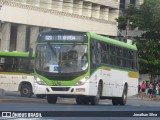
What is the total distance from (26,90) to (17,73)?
3.85 feet

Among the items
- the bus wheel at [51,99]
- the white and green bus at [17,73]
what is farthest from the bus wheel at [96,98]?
the white and green bus at [17,73]

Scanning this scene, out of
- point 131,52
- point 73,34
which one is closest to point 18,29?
point 131,52

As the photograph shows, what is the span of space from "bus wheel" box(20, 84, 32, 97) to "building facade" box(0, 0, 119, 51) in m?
22.9

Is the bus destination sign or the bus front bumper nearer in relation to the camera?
the bus front bumper

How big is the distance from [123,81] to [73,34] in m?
6.12

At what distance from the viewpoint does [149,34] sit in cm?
6078

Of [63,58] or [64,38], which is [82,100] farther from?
[64,38]

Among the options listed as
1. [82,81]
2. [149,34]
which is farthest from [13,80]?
[149,34]

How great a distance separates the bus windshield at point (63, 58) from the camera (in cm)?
2670

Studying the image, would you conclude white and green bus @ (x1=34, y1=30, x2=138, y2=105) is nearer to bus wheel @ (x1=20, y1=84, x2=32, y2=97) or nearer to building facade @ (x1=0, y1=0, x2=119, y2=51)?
bus wheel @ (x1=20, y1=84, x2=32, y2=97)

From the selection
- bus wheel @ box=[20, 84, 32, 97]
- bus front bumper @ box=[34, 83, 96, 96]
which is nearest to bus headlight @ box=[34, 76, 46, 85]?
bus front bumper @ box=[34, 83, 96, 96]

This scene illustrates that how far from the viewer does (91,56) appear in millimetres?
27047

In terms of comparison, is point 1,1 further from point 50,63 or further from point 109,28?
point 50,63

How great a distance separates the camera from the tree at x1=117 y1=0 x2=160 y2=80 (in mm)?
59531
